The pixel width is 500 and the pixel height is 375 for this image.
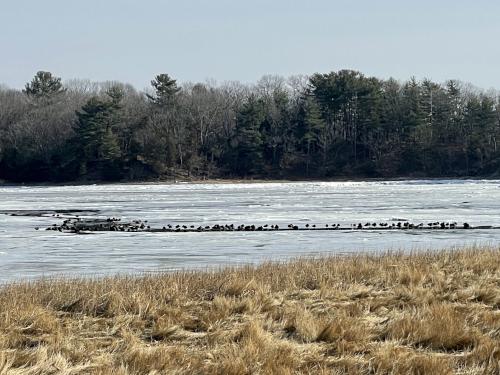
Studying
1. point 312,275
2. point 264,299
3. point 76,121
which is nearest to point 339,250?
point 312,275

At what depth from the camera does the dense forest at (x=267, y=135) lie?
284 ft

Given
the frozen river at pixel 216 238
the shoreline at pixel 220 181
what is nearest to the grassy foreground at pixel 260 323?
the frozen river at pixel 216 238

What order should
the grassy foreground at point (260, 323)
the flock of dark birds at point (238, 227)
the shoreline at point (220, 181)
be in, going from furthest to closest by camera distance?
the shoreline at point (220, 181) → the flock of dark birds at point (238, 227) → the grassy foreground at point (260, 323)

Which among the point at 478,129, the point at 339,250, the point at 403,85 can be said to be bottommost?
the point at 339,250

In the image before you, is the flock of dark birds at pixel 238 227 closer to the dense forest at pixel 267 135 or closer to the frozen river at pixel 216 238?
the frozen river at pixel 216 238

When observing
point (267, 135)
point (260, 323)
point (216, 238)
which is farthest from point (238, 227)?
point (267, 135)

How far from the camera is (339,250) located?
68.2 feet

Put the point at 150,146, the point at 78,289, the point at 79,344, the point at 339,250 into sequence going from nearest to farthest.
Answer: the point at 79,344
the point at 78,289
the point at 339,250
the point at 150,146

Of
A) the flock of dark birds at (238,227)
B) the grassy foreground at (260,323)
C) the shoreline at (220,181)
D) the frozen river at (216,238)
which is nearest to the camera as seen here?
the grassy foreground at (260,323)

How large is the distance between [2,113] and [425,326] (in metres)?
100

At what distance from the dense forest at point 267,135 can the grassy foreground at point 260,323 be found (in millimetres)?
73423

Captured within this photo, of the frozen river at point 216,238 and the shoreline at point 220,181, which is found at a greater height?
the shoreline at point 220,181

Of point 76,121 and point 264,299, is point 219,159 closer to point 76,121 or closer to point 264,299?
point 76,121

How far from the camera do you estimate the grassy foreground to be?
795 centimetres
